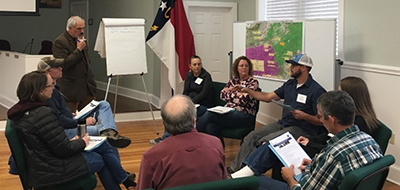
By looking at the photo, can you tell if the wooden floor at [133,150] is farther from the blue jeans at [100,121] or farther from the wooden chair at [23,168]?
the wooden chair at [23,168]

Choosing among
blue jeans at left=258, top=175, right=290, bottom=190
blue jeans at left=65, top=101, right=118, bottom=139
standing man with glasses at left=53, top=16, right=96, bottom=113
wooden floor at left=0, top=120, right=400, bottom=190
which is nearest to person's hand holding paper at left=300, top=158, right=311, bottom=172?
blue jeans at left=258, top=175, right=290, bottom=190

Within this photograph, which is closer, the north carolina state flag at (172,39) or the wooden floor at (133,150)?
the wooden floor at (133,150)

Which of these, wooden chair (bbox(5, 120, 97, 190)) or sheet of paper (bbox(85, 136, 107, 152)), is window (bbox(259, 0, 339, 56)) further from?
wooden chair (bbox(5, 120, 97, 190))

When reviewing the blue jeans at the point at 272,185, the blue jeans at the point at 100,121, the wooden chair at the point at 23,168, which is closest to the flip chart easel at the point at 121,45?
the blue jeans at the point at 100,121

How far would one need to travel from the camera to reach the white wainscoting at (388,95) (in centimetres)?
439

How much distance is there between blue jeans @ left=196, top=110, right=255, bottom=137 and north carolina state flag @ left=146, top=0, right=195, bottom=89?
2.04 metres

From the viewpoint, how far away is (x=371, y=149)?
7.68ft

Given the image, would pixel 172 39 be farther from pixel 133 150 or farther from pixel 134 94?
pixel 134 94

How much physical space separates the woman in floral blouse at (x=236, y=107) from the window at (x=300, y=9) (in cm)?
109

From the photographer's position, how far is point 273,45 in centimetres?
554

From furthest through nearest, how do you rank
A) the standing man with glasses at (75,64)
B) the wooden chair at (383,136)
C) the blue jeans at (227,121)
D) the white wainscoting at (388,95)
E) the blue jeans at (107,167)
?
1. the standing man with glasses at (75,64)
2. the blue jeans at (227,121)
3. the white wainscoting at (388,95)
4. the blue jeans at (107,167)
5. the wooden chair at (383,136)

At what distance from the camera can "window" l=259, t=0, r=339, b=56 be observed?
18.6ft

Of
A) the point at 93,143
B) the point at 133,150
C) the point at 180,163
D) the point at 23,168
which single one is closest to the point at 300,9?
the point at 133,150

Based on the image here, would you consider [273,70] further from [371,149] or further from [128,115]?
[371,149]
